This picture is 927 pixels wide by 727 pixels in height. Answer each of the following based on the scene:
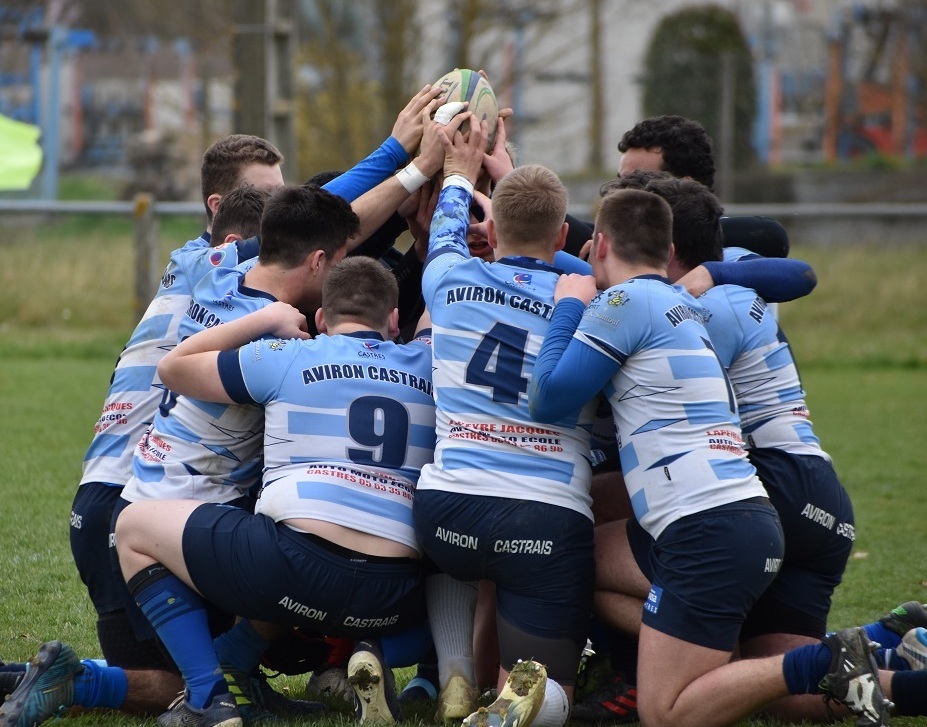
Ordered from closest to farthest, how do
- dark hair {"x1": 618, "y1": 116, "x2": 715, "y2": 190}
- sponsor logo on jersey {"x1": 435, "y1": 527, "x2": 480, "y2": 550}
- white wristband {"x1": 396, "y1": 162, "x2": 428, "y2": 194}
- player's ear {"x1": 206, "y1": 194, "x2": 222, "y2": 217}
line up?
sponsor logo on jersey {"x1": 435, "y1": 527, "x2": 480, "y2": 550} < white wristband {"x1": 396, "y1": 162, "x2": 428, "y2": 194} < player's ear {"x1": 206, "y1": 194, "x2": 222, "y2": 217} < dark hair {"x1": 618, "y1": 116, "x2": 715, "y2": 190}

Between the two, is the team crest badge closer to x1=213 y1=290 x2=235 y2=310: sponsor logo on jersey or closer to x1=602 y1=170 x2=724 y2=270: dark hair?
x1=602 y1=170 x2=724 y2=270: dark hair

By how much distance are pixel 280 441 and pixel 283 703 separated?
938 mm

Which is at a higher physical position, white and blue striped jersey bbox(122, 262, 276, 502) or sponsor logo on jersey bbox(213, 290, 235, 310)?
sponsor logo on jersey bbox(213, 290, 235, 310)

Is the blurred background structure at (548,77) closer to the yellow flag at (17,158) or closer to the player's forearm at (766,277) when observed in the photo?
the yellow flag at (17,158)

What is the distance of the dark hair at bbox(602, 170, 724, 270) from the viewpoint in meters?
4.44

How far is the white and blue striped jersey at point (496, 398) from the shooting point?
3.99 metres

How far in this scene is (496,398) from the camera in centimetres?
402

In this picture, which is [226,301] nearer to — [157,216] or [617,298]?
[617,298]

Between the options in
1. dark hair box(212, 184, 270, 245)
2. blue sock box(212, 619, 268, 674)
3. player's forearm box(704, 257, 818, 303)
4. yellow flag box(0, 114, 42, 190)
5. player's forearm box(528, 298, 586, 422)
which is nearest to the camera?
player's forearm box(528, 298, 586, 422)

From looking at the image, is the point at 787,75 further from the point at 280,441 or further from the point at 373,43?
the point at 280,441

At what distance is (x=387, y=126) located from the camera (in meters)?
20.6

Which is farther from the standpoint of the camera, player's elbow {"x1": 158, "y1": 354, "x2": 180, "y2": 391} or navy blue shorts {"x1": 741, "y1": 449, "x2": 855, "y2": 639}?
navy blue shorts {"x1": 741, "y1": 449, "x2": 855, "y2": 639}

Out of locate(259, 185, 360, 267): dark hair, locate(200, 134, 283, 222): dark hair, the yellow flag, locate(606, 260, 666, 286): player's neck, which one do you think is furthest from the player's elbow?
the yellow flag

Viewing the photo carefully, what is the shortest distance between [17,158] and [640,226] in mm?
13389
